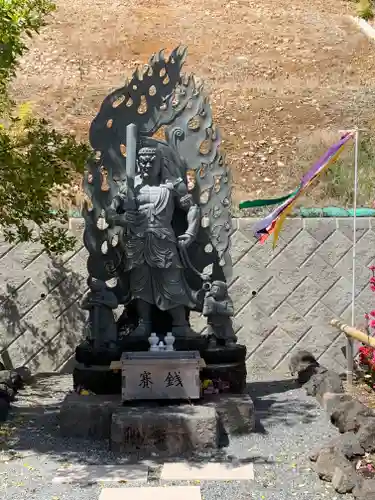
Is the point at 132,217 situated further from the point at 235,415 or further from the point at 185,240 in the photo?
the point at 235,415

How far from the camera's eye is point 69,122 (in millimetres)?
20188

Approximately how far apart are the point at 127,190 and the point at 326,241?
328 cm

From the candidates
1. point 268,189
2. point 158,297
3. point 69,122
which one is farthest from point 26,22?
point 69,122

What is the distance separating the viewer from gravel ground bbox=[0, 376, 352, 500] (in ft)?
16.5

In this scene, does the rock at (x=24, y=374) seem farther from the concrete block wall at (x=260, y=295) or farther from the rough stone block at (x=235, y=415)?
the rough stone block at (x=235, y=415)

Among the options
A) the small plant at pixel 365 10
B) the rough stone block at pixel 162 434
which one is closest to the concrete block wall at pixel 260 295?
the rough stone block at pixel 162 434

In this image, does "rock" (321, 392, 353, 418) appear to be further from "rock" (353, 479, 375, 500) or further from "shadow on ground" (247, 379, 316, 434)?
"rock" (353, 479, 375, 500)

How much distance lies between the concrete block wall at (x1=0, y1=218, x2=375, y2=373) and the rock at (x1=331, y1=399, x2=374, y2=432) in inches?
108

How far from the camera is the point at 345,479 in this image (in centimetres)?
488

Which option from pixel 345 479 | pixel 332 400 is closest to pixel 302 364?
pixel 332 400

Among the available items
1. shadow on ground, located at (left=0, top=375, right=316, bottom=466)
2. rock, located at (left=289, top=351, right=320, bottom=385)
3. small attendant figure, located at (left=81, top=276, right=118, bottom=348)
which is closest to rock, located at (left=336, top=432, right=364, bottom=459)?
shadow on ground, located at (left=0, top=375, right=316, bottom=466)

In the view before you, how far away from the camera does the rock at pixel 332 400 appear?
680 cm

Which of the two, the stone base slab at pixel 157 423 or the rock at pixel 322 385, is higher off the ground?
the rock at pixel 322 385

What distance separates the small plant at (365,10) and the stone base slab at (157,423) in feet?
83.1
